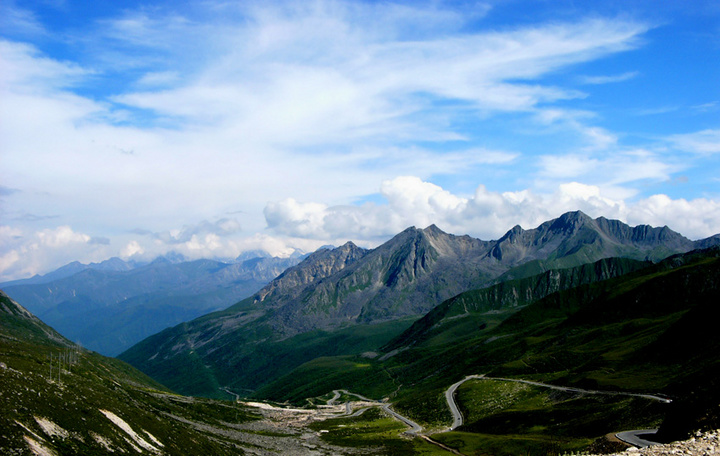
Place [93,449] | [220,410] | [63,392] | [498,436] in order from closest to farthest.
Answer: [93,449], [63,392], [498,436], [220,410]

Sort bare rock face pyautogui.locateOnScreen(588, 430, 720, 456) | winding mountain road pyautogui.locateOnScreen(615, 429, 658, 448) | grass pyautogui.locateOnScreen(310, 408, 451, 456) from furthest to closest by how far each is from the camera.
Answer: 1. grass pyautogui.locateOnScreen(310, 408, 451, 456)
2. winding mountain road pyautogui.locateOnScreen(615, 429, 658, 448)
3. bare rock face pyautogui.locateOnScreen(588, 430, 720, 456)

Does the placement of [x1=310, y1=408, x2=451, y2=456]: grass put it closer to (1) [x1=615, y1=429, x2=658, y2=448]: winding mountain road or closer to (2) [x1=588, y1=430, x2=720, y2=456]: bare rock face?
(1) [x1=615, y1=429, x2=658, y2=448]: winding mountain road

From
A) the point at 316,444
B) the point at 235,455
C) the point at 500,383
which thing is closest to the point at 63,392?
the point at 235,455

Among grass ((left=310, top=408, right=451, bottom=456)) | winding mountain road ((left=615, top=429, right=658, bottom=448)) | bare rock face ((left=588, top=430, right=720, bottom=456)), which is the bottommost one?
grass ((left=310, top=408, right=451, bottom=456))

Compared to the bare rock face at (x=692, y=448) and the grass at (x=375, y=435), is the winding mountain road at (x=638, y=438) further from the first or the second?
the grass at (x=375, y=435)

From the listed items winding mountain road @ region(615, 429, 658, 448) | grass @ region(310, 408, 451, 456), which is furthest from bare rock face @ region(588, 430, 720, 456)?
grass @ region(310, 408, 451, 456)

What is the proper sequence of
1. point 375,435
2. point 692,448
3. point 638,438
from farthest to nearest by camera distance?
point 375,435, point 638,438, point 692,448

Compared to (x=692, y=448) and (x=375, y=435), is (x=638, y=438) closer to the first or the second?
(x=692, y=448)

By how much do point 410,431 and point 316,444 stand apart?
3210 centimetres

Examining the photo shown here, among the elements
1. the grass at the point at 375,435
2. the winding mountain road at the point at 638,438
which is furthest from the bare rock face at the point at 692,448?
the grass at the point at 375,435

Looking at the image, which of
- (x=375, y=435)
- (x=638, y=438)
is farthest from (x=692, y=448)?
(x=375, y=435)

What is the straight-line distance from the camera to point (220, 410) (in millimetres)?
164625

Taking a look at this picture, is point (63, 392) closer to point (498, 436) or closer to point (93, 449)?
point (93, 449)

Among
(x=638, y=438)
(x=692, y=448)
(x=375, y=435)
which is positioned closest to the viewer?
(x=692, y=448)
